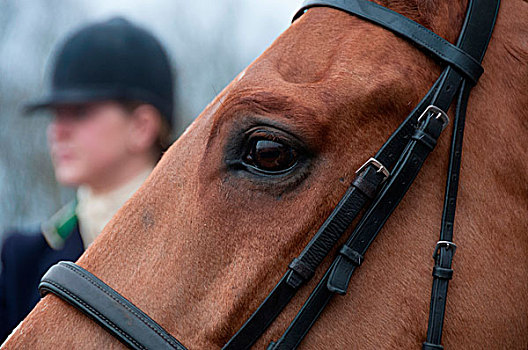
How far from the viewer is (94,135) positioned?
3311 millimetres

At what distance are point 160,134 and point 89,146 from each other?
519 millimetres

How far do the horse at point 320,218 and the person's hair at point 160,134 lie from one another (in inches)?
76.7

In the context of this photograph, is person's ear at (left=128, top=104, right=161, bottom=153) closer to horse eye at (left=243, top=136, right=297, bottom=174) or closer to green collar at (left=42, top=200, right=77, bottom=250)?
green collar at (left=42, top=200, right=77, bottom=250)

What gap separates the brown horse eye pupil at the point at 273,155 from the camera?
4.96 feet

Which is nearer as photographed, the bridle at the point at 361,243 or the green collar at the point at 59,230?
the bridle at the point at 361,243

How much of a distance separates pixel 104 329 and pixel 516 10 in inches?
63.6

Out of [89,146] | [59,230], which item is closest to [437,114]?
[89,146]

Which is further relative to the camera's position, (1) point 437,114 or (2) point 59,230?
(2) point 59,230

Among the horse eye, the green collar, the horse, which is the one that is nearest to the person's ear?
the green collar

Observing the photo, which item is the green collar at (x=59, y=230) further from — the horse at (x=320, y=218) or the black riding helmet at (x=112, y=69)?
the horse at (x=320, y=218)

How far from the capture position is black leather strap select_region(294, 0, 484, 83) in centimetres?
159

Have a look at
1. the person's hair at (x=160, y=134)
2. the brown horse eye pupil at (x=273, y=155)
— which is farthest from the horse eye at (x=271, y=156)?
the person's hair at (x=160, y=134)

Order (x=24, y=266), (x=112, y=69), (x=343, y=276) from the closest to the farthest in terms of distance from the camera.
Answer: (x=343, y=276), (x=24, y=266), (x=112, y=69)

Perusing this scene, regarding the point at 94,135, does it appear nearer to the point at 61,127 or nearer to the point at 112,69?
the point at 61,127
